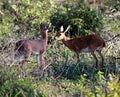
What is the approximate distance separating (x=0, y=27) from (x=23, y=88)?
23.9ft

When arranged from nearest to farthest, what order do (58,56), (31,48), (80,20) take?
(58,56), (31,48), (80,20)

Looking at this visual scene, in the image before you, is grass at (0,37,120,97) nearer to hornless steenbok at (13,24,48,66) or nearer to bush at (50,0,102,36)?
hornless steenbok at (13,24,48,66)

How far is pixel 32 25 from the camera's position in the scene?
47.8 feet

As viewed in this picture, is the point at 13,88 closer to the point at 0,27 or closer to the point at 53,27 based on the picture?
the point at 53,27

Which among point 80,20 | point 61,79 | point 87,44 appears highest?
point 80,20

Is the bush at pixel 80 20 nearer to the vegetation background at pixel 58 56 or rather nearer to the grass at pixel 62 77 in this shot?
the vegetation background at pixel 58 56

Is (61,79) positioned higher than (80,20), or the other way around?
(80,20)

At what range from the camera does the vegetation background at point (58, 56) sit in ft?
25.4

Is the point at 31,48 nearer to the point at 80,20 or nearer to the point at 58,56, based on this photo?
the point at 58,56

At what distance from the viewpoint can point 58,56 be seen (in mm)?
10773

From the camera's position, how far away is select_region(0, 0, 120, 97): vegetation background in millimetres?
7753

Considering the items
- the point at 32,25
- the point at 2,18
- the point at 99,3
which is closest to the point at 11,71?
the point at 32,25

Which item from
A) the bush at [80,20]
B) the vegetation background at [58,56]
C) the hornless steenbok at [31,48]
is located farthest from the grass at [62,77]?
the bush at [80,20]

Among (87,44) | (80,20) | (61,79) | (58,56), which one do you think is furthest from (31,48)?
(80,20)
